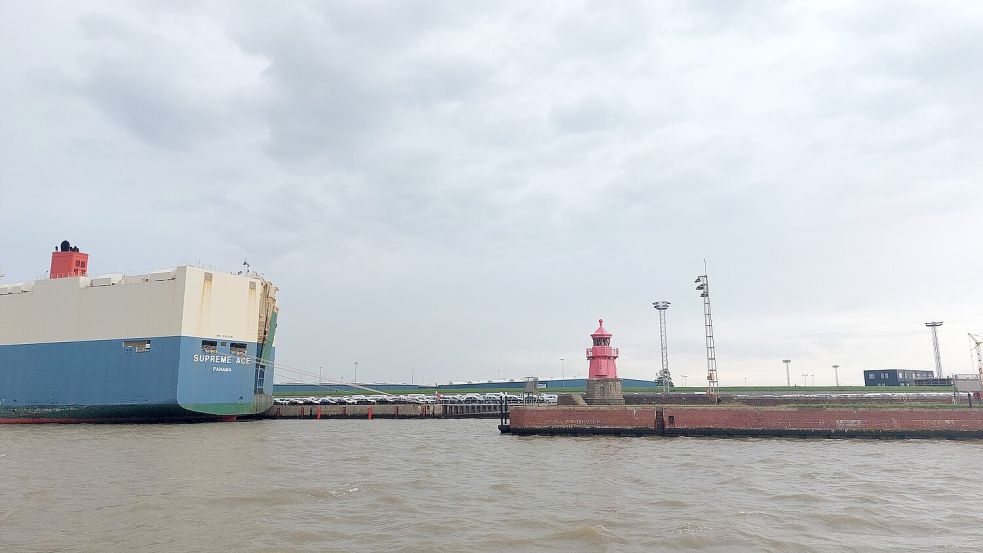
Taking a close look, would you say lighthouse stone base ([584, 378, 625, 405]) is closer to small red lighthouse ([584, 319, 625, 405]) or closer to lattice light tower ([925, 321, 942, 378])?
small red lighthouse ([584, 319, 625, 405])

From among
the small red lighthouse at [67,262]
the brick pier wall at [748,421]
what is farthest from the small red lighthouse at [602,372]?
the small red lighthouse at [67,262]

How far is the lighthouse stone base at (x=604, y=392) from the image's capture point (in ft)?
122

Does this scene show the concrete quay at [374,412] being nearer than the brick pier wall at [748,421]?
No

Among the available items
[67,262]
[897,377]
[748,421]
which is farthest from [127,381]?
[897,377]

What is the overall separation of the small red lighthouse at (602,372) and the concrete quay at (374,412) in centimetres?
2138

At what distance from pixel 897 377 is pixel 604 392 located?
60538 millimetres

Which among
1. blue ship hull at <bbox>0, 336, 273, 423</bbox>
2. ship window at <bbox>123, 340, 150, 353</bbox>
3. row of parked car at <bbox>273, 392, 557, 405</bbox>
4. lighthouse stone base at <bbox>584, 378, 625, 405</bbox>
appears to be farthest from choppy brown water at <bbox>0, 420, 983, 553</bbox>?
row of parked car at <bbox>273, 392, 557, 405</bbox>

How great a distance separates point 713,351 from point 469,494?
32.9 meters

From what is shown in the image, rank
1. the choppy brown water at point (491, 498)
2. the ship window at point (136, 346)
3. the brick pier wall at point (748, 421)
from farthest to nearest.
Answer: the ship window at point (136, 346) < the brick pier wall at point (748, 421) < the choppy brown water at point (491, 498)

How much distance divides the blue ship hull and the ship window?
0.07 m

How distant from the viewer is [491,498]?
15766 mm

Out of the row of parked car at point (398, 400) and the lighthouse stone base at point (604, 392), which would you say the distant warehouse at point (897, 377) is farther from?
the lighthouse stone base at point (604, 392)

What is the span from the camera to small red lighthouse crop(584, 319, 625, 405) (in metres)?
37.5

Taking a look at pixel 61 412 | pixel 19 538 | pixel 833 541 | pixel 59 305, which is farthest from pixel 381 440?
pixel 59 305
